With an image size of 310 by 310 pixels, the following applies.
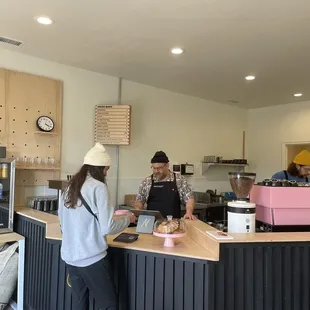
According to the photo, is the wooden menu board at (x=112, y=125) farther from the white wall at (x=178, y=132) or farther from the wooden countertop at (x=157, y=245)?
the wooden countertop at (x=157, y=245)

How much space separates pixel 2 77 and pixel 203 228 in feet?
8.65

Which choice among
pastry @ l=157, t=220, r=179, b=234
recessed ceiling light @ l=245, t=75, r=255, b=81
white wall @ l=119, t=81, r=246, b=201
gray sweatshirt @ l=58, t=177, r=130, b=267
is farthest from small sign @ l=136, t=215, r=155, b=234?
recessed ceiling light @ l=245, t=75, r=255, b=81

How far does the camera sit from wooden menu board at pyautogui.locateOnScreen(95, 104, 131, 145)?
4305mm

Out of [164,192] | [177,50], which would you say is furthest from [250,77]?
[164,192]

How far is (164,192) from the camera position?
3.39 metres

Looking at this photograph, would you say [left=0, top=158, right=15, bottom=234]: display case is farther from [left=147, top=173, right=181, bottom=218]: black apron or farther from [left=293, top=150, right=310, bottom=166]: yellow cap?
[left=293, top=150, right=310, bottom=166]: yellow cap

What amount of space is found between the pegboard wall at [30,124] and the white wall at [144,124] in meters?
0.11

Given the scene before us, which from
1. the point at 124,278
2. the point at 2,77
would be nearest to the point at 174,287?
the point at 124,278

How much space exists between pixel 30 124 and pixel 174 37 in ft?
6.07

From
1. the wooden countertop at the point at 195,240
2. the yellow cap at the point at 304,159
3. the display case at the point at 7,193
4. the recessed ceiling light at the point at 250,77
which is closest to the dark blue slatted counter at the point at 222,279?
the wooden countertop at the point at 195,240

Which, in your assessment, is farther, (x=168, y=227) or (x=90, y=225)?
(x=168, y=227)

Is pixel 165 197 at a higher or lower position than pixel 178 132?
lower

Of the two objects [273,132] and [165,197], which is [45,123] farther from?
[273,132]

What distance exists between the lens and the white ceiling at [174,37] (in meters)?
2.54
